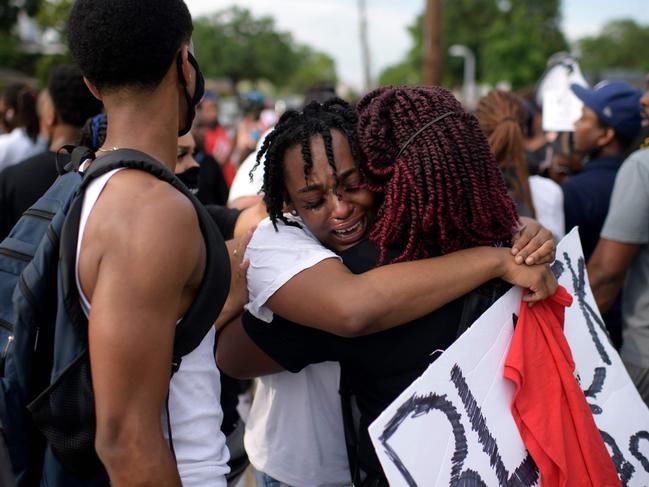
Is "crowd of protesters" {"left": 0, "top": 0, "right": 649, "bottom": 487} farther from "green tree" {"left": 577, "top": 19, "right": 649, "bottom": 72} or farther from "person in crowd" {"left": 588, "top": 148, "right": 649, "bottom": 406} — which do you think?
"green tree" {"left": 577, "top": 19, "right": 649, "bottom": 72}

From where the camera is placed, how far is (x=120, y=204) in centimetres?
→ 130

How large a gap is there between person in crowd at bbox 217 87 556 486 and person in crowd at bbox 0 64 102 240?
184cm

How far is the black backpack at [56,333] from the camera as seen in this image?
1.33m

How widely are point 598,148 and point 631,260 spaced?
49.6 inches

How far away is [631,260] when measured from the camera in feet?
9.30

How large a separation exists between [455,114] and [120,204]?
87 cm

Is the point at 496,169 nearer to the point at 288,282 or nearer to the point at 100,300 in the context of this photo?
the point at 288,282

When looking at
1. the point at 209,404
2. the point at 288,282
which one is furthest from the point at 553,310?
the point at 209,404

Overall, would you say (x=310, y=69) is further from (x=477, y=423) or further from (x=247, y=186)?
(x=477, y=423)

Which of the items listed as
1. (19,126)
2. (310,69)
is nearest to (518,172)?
(19,126)

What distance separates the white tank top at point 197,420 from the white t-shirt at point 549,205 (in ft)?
7.36

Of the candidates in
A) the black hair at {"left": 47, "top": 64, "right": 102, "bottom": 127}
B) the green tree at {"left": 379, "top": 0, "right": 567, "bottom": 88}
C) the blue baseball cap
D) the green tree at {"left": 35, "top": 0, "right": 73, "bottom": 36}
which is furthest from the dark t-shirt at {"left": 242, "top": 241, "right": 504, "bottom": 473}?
the green tree at {"left": 379, "top": 0, "right": 567, "bottom": 88}

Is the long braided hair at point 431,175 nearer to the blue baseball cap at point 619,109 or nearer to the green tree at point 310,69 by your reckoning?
the blue baseball cap at point 619,109

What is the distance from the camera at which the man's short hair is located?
1389 millimetres
